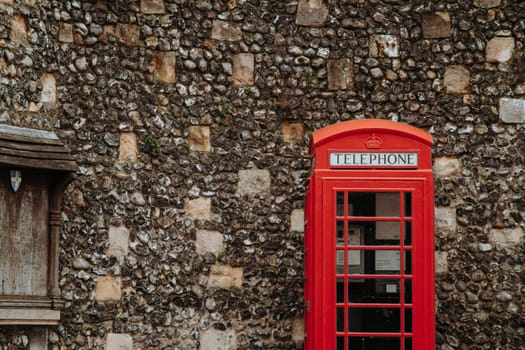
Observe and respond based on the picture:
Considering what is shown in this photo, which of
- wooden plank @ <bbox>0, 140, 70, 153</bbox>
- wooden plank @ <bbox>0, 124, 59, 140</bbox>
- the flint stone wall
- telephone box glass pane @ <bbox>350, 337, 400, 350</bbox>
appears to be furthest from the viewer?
the flint stone wall

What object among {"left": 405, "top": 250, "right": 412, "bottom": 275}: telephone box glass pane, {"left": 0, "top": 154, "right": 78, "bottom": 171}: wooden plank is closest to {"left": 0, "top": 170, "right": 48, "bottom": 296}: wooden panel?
{"left": 0, "top": 154, "right": 78, "bottom": 171}: wooden plank

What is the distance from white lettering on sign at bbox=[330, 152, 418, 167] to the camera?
8.85m

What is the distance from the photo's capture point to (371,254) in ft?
28.7

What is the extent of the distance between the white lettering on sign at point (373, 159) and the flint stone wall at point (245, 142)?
1144 mm

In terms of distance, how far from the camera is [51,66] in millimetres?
9586

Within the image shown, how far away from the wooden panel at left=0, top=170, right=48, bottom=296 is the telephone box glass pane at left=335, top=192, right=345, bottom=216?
2479 millimetres

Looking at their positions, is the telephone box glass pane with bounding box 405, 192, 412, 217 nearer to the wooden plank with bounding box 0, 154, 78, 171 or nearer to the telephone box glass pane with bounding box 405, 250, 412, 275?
the telephone box glass pane with bounding box 405, 250, 412, 275

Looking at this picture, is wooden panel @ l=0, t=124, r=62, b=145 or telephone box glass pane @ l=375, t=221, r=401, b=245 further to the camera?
wooden panel @ l=0, t=124, r=62, b=145

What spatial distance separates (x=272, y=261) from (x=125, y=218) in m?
1.37

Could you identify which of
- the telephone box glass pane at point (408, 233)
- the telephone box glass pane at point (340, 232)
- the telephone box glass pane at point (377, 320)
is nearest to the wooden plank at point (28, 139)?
the telephone box glass pane at point (340, 232)

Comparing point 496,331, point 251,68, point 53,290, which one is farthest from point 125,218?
point 496,331

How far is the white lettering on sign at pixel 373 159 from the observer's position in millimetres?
8852

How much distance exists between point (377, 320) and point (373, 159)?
129cm

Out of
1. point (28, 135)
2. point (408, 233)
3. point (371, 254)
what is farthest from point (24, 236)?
point (408, 233)
